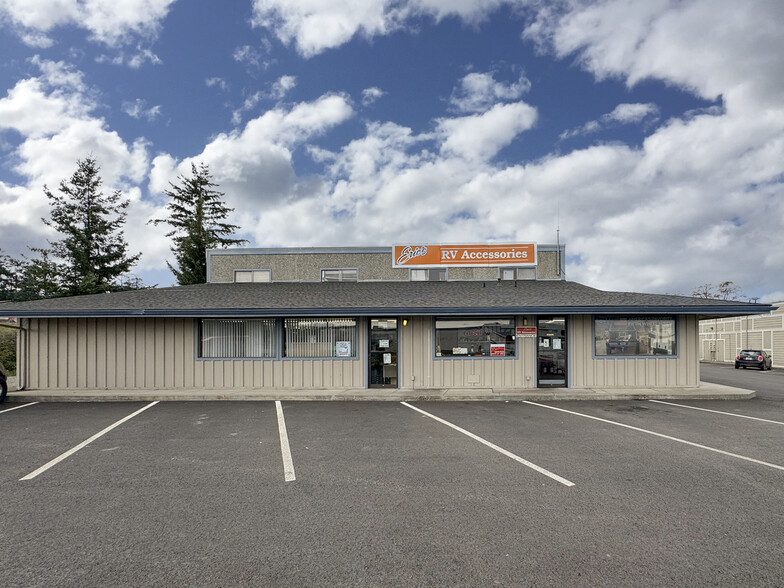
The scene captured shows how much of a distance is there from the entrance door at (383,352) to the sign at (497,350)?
299 cm

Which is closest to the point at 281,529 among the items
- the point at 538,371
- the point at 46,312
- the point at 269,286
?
the point at 538,371

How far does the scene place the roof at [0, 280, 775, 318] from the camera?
12.9 meters

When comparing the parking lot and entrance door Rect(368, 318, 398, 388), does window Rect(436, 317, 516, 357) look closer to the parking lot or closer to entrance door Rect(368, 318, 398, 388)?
entrance door Rect(368, 318, 398, 388)

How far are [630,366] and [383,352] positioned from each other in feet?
25.0

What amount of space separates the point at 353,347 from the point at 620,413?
742 centimetres

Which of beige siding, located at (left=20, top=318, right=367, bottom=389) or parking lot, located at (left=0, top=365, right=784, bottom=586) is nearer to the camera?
parking lot, located at (left=0, top=365, right=784, bottom=586)

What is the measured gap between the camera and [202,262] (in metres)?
40.1

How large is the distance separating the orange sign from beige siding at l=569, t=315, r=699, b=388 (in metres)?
5.47

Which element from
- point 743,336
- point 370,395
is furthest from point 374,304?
point 743,336

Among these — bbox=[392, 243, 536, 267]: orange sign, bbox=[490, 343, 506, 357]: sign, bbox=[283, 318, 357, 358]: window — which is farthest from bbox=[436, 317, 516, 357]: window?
bbox=[392, 243, 536, 267]: orange sign

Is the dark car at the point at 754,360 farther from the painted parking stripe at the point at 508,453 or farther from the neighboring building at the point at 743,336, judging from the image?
the painted parking stripe at the point at 508,453

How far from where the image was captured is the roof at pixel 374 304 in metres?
12.9

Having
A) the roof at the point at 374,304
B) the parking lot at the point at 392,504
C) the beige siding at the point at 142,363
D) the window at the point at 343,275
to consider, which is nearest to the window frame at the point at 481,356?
the roof at the point at 374,304

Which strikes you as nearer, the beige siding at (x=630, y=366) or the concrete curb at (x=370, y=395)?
the concrete curb at (x=370, y=395)
